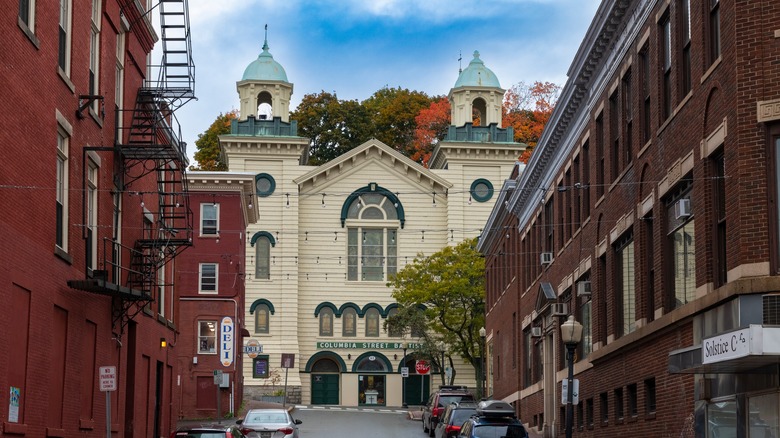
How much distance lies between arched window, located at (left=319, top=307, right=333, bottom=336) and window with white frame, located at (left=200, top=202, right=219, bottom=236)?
19.5 m

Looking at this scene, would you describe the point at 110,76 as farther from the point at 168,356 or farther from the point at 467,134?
the point at 467,134

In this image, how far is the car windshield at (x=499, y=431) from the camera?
94.8 feet

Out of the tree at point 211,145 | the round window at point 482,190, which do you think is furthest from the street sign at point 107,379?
the tree at point 211,145

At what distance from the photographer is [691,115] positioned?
878 inches

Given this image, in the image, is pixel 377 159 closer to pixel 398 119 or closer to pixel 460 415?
pixel 398 119

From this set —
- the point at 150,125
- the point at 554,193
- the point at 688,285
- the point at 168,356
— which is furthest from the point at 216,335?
the point at 688,285

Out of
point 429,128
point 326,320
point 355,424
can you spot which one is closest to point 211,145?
point 429,128

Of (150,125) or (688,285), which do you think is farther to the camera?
(150,125)

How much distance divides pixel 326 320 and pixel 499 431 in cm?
5220

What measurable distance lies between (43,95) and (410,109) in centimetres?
7934

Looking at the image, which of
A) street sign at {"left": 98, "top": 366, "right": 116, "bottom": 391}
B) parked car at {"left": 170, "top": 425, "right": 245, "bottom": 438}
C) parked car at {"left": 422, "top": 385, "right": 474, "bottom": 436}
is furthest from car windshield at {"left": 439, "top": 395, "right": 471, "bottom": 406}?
street sign at {"left": 98, "top": 366, "right": 116, "bottom": 391}

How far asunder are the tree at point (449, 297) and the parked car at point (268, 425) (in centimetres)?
3321

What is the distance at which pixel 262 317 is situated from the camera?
259 feet

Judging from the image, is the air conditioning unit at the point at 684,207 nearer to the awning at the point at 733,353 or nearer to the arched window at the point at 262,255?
the awning at the point at 733,353
